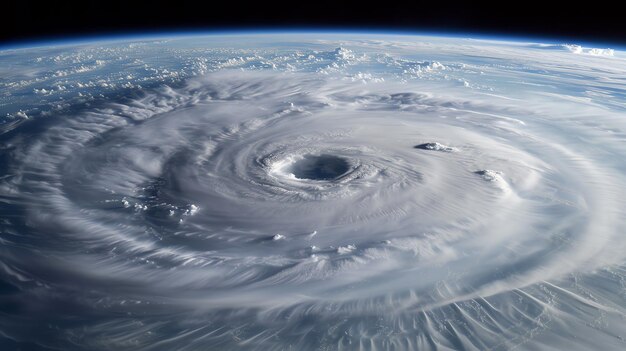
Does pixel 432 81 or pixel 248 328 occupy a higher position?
pixel 432 81

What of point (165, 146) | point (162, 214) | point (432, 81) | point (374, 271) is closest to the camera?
point (374, 271)

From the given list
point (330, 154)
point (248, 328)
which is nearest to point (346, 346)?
Result: point (248, 328)

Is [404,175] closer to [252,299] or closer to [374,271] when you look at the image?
[374,271]

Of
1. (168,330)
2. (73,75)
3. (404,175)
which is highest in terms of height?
(73,75)

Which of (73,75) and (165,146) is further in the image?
(73,75)

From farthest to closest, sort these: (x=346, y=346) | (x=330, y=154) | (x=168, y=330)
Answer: (x=330, y=154) → (x=168, y=330) → (x=346, y=346)

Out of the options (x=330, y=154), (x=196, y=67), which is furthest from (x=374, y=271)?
(x=196, y=67)

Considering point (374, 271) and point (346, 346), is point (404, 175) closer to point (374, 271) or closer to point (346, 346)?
point (374, 271)
